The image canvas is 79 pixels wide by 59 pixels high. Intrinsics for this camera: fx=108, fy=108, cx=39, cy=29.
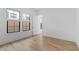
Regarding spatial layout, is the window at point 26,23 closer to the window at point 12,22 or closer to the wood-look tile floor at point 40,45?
the window at point 12,22

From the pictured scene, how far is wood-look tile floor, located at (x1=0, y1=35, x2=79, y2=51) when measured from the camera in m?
2.09

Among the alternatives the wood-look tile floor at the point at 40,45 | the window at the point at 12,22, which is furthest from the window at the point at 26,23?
the wood-look tile floor at the point at 40,45

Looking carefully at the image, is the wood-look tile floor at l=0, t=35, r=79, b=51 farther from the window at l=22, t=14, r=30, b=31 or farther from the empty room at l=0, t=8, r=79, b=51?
the window at l=22, t=14, r=30, b=31

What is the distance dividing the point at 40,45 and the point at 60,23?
59 centimetres

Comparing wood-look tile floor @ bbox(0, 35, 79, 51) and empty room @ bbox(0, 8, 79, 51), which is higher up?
empty room @ bbox(0, 8, 79, 51)

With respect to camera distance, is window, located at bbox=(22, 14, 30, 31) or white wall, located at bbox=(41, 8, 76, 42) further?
window, located at bbox=(22, 14, 30, 31)

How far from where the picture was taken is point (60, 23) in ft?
7.05

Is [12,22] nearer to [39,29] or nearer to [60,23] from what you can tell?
[39,29]

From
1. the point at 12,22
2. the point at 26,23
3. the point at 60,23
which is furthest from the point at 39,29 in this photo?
the point at 12,22

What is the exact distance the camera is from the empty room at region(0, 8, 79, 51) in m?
2.08

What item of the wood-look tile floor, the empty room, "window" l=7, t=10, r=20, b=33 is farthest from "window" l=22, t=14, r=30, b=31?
the wood-look tile floor

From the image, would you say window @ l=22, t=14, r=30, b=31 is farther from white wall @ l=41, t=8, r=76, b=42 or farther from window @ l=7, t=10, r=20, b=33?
white wall @ l=41, t=8, r=76, b=42
